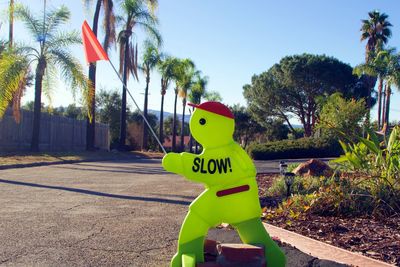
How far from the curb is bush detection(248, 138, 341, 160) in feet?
75.3

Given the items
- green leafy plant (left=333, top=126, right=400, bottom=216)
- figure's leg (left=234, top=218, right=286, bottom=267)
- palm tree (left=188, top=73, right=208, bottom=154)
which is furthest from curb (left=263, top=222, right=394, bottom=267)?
palm tree (left=188, top=73, right=208, bottom=154)

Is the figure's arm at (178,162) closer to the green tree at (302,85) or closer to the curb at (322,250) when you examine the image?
the curb at (322,250)

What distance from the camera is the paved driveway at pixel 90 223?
4.52 m

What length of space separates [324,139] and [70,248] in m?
25.8

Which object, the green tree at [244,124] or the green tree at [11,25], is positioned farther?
the green tree at [244,124]

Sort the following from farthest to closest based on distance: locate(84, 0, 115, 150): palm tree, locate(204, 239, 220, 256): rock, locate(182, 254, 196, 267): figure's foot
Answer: locate(84, 0, 115, 150): palm tree → locate(204, 239, 220, 256): rock → locate(182, 254, 196, 267): figure's foot

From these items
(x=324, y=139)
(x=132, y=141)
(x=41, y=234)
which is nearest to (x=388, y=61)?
(x=324, y=139)

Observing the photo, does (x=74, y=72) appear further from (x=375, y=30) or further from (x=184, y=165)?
(x=375, y=30)

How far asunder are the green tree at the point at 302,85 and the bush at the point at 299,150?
46.7 ft

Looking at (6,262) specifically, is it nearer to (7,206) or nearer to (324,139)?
(7,206)

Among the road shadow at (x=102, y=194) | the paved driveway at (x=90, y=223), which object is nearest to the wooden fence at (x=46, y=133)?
the road shadow at (x=102, y=194)

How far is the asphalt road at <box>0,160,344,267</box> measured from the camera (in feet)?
14.7

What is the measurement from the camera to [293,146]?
94.4ft

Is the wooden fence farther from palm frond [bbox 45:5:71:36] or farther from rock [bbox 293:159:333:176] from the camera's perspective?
rock [bbox 293:159:333:176]
